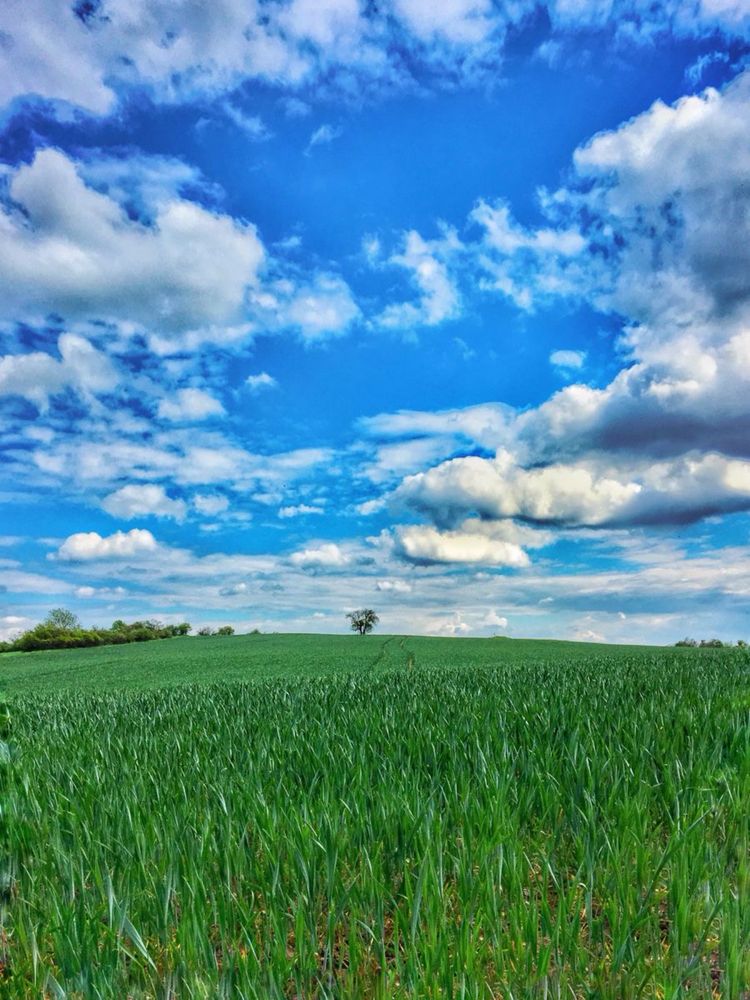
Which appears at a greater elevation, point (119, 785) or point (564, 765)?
point (564, 765)

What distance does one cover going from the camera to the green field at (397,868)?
2619 millimetres

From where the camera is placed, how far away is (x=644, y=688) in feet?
33.1

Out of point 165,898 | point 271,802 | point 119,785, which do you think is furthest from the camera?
point 119,785

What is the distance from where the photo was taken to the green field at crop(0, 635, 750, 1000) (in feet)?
8.59

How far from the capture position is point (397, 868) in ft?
11.1

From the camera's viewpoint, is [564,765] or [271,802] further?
[564,765]

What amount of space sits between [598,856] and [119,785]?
352cm

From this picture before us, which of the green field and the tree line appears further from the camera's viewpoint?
the tree line

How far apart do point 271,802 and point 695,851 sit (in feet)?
7.89

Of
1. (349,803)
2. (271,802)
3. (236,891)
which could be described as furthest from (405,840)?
(271,802)

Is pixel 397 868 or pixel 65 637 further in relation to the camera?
pixel 65 637

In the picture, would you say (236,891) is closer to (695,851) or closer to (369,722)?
(695,851)

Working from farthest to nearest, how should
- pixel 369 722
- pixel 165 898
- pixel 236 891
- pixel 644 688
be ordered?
pixel 644 688 < pixel 369 722 < pixel 236 891 < pixel 165 898

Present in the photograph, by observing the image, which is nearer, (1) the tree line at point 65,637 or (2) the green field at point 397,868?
(2) the green field at point 397,868
